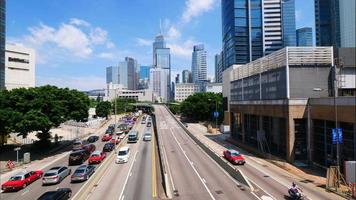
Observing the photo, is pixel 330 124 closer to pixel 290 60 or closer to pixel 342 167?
pixel 342 167

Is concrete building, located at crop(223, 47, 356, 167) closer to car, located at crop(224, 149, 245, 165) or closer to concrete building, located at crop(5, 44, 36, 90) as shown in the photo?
car, located at crop(224, 149, 245, 165)

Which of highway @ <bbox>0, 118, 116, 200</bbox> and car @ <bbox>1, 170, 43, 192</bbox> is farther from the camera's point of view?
car @ <bbox>1, 170, 43, 192</bbox>

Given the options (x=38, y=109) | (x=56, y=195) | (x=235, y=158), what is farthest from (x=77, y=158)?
(x=235, y=158)

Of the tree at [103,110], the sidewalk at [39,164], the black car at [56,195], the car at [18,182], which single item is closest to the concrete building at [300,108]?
the black car at [56,195]

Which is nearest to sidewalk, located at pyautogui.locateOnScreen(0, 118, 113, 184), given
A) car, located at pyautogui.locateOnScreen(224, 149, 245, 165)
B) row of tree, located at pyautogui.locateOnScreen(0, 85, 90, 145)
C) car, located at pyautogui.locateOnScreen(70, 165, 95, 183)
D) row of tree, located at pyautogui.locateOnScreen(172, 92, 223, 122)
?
row of tree, located at pyautogui.locateOnScreen(0, 85, 90, 145)

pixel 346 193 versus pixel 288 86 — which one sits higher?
pixel 288 86

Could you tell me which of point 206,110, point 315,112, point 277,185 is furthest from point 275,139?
point 206,110

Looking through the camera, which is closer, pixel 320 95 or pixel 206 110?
pixel 320 95
